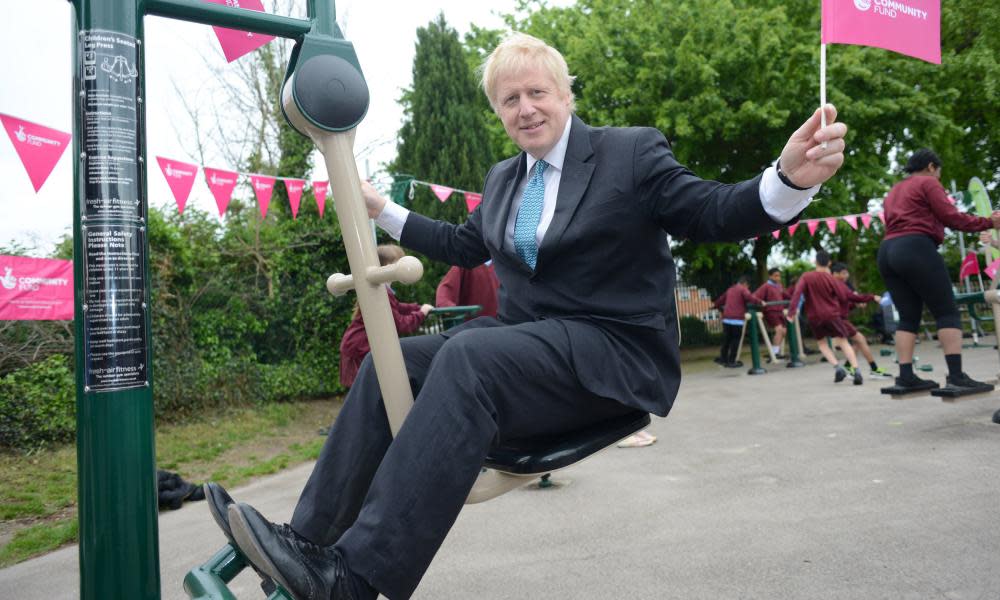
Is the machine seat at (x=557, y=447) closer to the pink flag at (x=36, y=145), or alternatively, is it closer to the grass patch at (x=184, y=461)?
the grass patch at (x=184, y=461)

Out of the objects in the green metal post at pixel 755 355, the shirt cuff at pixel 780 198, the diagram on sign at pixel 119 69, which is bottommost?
the green metal post at pixel 755 355

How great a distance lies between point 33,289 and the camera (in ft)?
20.7

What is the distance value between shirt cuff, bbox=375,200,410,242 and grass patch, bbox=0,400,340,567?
352cm

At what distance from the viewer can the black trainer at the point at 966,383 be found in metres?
5.22

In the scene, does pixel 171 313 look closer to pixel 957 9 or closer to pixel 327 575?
pixel 327 575

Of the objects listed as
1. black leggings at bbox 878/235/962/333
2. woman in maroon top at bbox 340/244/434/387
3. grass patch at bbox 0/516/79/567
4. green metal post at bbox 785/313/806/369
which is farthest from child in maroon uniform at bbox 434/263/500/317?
green metal post at bbox 785/313/806/369

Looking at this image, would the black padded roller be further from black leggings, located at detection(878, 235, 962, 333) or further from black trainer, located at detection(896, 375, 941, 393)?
black trainer, located at detection(896, 375, 941, 393)

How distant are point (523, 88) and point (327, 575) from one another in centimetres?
129

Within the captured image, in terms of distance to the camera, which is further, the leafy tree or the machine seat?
the leafy tree

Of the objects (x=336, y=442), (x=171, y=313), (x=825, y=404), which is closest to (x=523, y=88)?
(x=336, y=442)

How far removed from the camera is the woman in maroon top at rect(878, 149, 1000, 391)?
524 cm

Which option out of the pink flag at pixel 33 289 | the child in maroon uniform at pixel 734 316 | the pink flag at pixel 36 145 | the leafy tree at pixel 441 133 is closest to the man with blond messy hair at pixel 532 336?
the pink flag at pixel 36 145

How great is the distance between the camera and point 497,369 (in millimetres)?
1518

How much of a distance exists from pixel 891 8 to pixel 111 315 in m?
2.06
